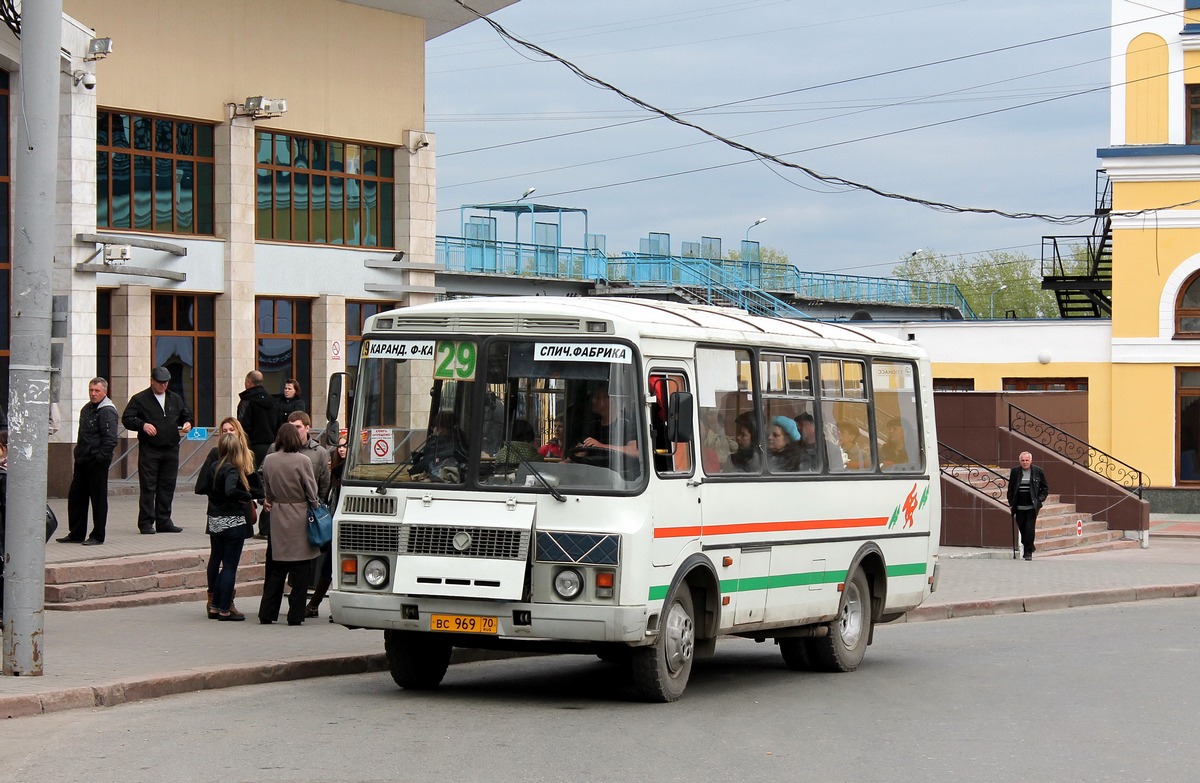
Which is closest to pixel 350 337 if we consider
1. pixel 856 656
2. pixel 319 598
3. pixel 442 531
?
pixel 319 598

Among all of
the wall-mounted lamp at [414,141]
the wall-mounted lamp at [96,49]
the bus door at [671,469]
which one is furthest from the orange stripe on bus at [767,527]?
the wall-mounted lamp at [414,141]

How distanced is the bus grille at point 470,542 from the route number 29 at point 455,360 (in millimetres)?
1089

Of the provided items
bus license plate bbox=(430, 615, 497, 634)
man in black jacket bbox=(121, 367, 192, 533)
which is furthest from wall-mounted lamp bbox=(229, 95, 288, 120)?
bus license plate bbox=(430, 615, 497, 634)

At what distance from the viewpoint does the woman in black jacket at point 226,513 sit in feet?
47.9

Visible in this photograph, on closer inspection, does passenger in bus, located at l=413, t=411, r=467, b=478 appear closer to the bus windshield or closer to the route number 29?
the bus windshield

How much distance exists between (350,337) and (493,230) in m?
21.9

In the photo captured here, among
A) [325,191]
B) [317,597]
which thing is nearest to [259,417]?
[317,597]

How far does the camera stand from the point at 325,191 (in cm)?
3178

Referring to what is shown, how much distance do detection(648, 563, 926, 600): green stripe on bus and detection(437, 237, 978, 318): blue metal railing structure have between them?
34730 millimetres

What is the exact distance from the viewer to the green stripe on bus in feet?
36.2

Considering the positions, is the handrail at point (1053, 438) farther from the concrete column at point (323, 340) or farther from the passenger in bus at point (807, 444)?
the passenger in bus at point (807, 444)

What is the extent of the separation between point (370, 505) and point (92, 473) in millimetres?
7859

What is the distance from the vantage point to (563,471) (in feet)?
36.0

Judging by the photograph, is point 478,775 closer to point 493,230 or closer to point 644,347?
point 644,347
